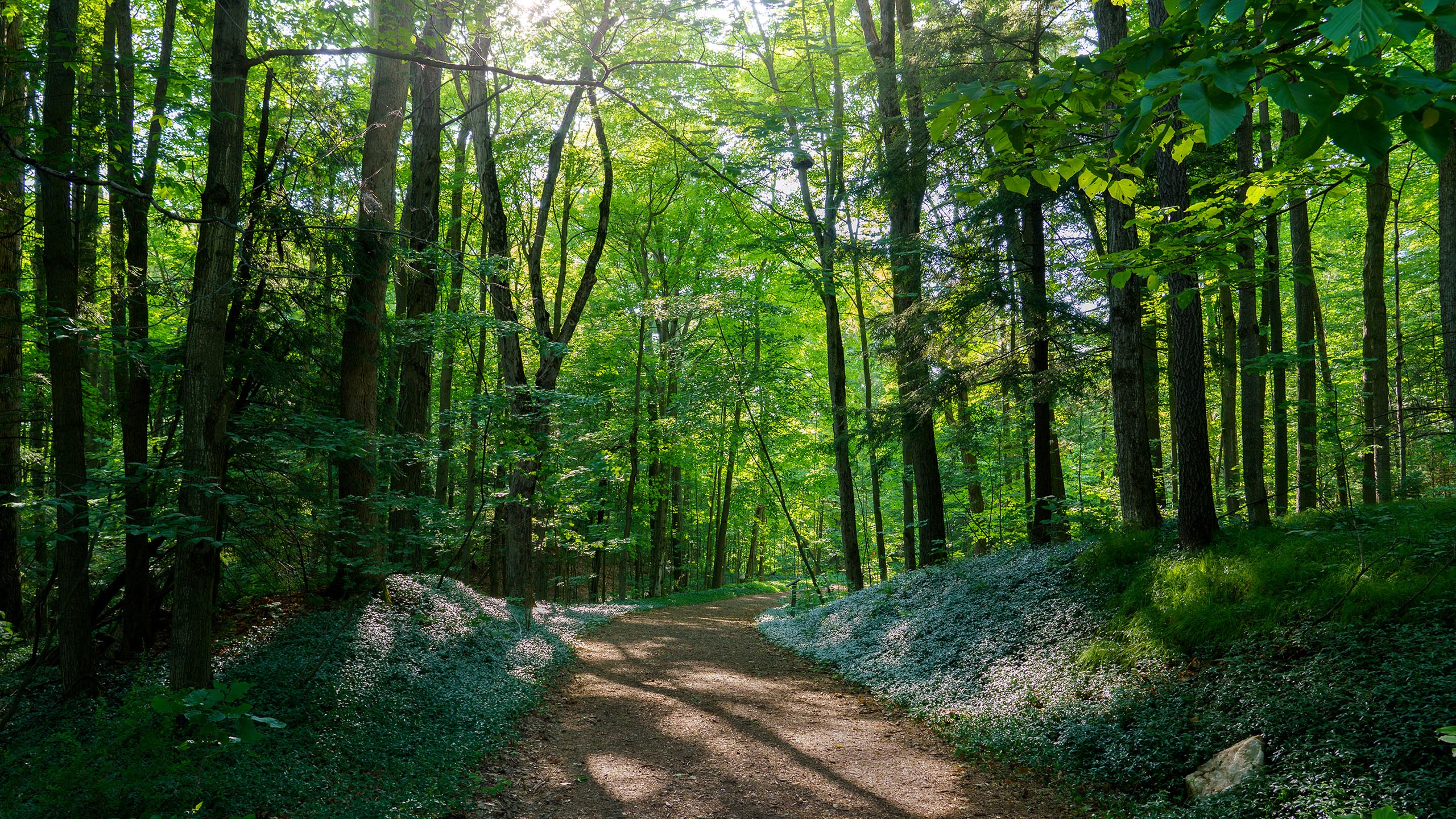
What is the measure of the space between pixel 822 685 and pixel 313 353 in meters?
7.60

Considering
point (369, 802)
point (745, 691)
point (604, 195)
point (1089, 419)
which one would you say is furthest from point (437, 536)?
point (1089, 419)

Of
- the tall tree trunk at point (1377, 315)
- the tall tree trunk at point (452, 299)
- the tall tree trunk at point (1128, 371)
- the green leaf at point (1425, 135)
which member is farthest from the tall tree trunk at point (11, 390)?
the tall tree trunk at point (1377, 315)

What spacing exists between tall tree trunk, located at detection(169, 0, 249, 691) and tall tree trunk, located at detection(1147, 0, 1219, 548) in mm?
8571

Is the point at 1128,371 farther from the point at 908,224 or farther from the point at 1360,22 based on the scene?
the point at 1360,22

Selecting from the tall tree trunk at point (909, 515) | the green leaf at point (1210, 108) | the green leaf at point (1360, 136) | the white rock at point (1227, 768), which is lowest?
the white rock at point (1227, 768)

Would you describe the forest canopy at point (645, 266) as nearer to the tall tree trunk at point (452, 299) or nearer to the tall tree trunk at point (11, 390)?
the tall tree trunk at point (11, 390)

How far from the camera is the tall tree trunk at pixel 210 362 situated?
497 cm

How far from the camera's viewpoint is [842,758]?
652 centimetres

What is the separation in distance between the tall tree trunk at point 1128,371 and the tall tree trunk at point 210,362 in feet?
30.4

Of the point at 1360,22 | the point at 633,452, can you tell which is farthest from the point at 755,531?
the point at 1360,22

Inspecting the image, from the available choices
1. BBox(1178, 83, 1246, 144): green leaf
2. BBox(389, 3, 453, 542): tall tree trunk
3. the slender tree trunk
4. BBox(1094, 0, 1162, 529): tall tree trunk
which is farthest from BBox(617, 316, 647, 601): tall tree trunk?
BBox(1178, 83, 1246, 144): green leaf

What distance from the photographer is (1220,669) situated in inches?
222

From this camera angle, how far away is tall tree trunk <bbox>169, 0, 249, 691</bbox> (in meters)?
4.97

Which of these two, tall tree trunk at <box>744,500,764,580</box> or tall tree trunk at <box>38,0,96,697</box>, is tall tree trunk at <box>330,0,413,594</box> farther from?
tall tree trunk at <box>744,500,764,580</box>
